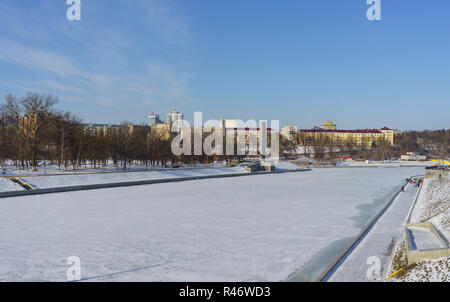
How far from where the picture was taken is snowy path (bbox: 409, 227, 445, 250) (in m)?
8.75

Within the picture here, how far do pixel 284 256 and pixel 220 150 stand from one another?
50918 mm

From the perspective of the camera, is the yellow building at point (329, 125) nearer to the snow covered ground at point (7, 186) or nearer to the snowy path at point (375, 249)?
the snow covered ground at point (7, 186)

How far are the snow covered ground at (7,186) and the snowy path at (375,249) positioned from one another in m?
21.1

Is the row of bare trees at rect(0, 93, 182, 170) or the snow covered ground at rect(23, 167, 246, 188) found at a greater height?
the row of bare trees at rect(0, 93, 182, 170)

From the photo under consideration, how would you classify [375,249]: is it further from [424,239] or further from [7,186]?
[7,186]

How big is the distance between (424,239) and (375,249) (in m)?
1.30

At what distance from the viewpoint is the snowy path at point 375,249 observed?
7.59 meters

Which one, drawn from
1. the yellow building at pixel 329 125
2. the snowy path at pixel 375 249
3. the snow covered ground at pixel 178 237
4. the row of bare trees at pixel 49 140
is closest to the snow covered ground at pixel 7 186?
the snow covered ground at pixel 178 237

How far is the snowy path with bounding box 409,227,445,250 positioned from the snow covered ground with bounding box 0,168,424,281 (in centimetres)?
177

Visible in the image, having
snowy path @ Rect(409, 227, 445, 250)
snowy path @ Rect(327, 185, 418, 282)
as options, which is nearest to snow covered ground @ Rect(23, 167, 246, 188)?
snowy path @ Rect(327, 185, 418, 282)

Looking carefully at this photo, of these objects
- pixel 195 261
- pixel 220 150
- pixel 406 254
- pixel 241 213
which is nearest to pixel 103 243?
pixel 195 261

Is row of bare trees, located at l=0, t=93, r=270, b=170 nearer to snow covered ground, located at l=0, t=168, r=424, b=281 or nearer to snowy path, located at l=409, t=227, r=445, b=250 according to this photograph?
snow covered ground, located at l=0, t=168, r=424, b=281
